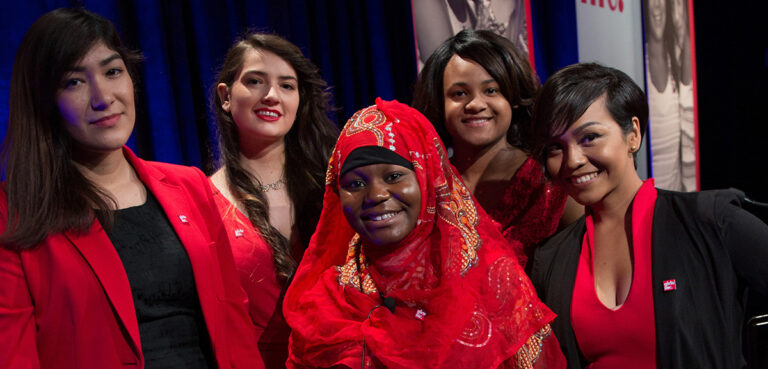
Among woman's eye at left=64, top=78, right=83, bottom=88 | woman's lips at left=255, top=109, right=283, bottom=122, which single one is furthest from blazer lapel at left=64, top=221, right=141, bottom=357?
woman's lips at left=255, top=109, right=283, bottom=122

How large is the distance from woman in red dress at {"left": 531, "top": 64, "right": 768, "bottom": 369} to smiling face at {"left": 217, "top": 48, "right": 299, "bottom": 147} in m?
0.92

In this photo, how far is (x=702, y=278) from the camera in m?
1.76

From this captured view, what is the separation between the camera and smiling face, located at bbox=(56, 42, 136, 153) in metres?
1.68

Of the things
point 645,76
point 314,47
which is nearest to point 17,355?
point 314,47

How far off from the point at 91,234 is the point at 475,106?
4.30ft

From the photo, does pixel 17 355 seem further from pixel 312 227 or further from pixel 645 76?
pixel 645 76

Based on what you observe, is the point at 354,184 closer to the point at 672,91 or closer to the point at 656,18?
the point at 656,18

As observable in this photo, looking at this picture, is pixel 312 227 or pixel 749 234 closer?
pixel 749 234

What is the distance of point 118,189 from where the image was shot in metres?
1.83

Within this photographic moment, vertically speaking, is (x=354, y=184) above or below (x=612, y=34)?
below

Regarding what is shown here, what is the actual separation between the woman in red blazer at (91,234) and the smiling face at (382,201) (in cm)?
42

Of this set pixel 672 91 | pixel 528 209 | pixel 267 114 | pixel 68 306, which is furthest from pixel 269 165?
pixel 672 91

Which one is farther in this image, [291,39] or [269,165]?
[291,39]

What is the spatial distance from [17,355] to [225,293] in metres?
0.57
